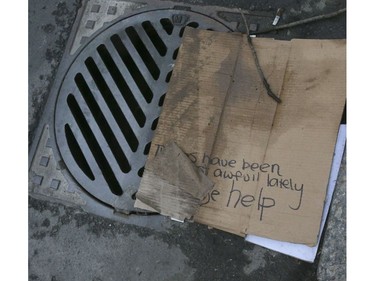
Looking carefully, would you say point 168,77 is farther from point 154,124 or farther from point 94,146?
point 94,146

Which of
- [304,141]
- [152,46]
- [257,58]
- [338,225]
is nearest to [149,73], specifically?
[152,46]

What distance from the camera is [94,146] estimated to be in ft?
6.64

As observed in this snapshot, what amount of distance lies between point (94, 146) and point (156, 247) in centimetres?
53

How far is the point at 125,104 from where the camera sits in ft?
6.64

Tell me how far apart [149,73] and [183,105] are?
0.87 feet

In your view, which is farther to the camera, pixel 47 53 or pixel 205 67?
pixel 47 53

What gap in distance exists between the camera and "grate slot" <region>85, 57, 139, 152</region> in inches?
79.1

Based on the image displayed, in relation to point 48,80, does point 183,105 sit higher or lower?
lower

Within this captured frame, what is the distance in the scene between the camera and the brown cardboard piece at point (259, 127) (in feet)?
A: 5.52

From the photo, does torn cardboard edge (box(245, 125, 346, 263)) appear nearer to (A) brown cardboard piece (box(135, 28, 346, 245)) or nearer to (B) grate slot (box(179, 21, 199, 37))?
(A) brown cardboard piece (box(135, 28, 346, 245))

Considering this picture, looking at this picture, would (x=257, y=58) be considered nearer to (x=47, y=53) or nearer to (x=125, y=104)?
(x=125, y=104)

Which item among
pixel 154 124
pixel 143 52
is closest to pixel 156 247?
pixel 154 124

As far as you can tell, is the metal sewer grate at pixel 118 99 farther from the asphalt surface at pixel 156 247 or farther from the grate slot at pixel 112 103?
the asphalt surface at pixel 156 247

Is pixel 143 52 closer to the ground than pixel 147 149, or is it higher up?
higher up
